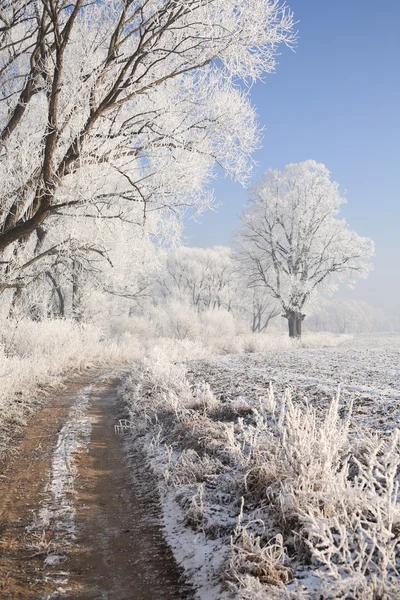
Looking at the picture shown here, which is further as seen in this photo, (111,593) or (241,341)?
(241,341)

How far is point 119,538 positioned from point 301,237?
985 inches

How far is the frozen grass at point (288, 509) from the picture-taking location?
2.63m

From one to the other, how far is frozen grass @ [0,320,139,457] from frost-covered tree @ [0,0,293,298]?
3176mm

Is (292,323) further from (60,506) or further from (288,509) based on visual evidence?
(288,509)

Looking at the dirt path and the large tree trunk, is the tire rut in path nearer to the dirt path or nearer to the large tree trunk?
the dirt path

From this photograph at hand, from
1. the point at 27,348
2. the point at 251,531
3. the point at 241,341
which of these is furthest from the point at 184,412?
the point at 241,341

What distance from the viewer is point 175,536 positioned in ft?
12.8

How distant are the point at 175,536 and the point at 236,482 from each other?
757 mm

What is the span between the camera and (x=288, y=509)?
3.46 metres

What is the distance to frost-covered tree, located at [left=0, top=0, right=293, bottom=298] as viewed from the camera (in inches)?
272

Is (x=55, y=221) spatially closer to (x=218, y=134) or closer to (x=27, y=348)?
(x=27, y=348)

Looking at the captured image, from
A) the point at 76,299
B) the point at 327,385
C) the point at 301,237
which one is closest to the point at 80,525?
the point at 327,385

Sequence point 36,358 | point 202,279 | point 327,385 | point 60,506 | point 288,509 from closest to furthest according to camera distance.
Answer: point 288,509, point 60,506, point 327,385, point 36,358, point 202,279

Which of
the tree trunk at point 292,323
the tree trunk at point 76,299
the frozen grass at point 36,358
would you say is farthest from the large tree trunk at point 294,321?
the tree trunk at point 76,299
